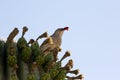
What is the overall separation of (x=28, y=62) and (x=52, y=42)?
64 cm

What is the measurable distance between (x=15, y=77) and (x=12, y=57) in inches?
13.5

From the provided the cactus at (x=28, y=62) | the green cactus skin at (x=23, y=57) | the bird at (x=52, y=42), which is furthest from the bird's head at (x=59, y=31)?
the green cactus skin at (x=23, y=57)

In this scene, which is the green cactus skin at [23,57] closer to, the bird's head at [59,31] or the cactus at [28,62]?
the cactus at [28,62]

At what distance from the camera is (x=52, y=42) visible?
328 inches

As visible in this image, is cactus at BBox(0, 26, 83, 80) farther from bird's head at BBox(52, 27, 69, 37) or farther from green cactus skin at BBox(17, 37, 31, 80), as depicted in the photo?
bird's head at BBox(52, 27, 69, 37)

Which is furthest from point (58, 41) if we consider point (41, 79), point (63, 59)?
point (41, 79)

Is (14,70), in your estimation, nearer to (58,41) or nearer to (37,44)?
(37,44)

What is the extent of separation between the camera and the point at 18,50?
792 centimetres

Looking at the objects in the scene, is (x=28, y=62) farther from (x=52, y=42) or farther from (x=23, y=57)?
(x=52, y=42)

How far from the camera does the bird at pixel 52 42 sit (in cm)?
811

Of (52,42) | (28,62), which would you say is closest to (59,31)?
(52,42)

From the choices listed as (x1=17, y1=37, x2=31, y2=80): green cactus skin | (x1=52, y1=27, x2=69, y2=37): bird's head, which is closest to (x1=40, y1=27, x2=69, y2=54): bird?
(x1=52, y1=27, x2=69, y2=37): bird's head

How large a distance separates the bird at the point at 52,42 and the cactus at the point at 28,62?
64mm

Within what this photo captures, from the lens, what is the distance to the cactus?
757 cm
